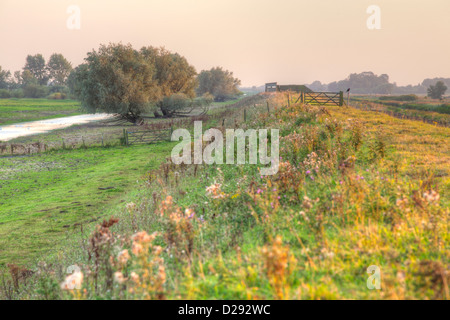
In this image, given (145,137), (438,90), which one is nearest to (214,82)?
(438,90)

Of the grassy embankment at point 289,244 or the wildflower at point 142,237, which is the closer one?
the grassy embankment at point 289,244

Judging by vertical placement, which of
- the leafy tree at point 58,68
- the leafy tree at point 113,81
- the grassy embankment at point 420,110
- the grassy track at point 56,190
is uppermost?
the leafy tree at point 58,68

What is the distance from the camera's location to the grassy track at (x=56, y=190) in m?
A: 9.98

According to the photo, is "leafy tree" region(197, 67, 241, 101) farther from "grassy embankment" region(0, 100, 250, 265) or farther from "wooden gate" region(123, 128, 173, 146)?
"grassy embankment" region(0, 100, 250, 265)

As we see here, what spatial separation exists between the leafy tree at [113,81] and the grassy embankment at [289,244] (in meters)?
38.6

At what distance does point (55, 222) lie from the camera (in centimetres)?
1112

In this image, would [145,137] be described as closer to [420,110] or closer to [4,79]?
[420,110]

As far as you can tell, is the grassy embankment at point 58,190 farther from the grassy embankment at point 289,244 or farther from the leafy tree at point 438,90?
the leafy tree at point 438,90

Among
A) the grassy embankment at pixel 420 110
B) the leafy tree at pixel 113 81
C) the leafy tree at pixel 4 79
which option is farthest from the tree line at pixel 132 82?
the leafy tree at pixel 4 79

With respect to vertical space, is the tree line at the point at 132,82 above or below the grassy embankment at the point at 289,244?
above

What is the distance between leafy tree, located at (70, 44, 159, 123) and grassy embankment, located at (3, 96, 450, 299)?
1519 inches

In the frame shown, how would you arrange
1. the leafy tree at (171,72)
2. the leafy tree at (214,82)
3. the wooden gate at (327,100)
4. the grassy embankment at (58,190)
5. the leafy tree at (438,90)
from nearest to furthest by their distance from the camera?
the grassy embankment at (58,190) < the wooden gate at (327,100) < the leafy tree at (171,72) < the leafy tree at (438,90) < the leafy tree at (214,82)

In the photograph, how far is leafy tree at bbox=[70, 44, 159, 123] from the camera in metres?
44.1

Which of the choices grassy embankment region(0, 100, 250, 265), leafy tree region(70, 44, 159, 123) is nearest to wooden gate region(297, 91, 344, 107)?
grassy embankment region(0, 100, 250, 265)
